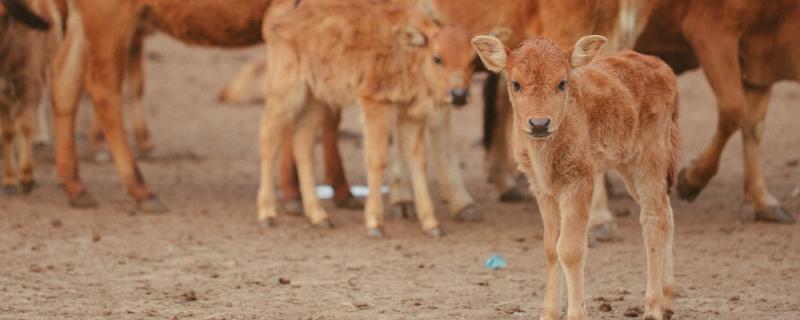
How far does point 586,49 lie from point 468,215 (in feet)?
13.4

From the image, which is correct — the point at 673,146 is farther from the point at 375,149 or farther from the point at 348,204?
the point at 348,204

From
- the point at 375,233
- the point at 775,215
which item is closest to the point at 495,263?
the point at 375,233

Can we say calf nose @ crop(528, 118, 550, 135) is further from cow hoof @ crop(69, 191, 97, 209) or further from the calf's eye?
→ cow hoof @ crop(69, 191, 97, 209)

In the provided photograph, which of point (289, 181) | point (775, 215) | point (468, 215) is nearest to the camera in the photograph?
point (775, 215)

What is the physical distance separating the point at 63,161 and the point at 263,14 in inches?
77.6

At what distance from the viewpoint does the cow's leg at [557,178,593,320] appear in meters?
7.10

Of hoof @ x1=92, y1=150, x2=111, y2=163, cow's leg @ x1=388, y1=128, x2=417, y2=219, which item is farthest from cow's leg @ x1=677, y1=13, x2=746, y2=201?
hoof @ x1=92, y1=150, x2=111, y2=163

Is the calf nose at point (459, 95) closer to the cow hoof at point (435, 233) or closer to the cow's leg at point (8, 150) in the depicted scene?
the cow hoof at point (435, 233)

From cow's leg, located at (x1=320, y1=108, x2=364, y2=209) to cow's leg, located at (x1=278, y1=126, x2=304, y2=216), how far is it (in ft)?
0.96

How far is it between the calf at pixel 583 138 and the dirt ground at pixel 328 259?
24.0 inches

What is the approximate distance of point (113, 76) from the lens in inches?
452

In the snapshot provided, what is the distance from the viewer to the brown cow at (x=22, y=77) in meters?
11.9

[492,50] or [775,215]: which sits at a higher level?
[492,50]

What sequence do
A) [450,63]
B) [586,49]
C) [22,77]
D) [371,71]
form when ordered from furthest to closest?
[22,77]
[371,71]
[450,63]
[586,49]
